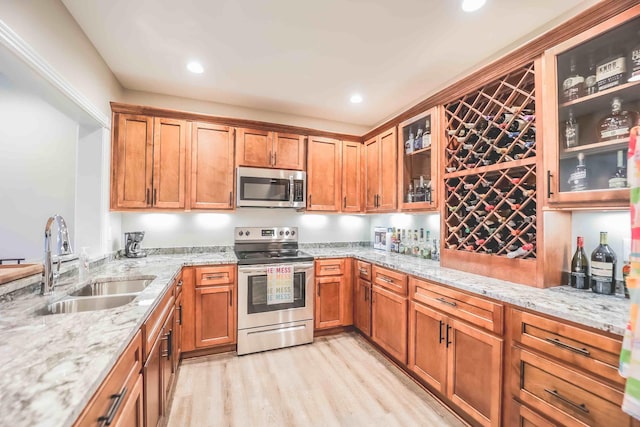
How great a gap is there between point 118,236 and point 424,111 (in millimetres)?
3387

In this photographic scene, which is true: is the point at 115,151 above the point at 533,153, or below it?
above

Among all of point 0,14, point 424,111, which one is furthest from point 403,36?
point 0,14

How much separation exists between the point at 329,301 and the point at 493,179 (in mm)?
2051

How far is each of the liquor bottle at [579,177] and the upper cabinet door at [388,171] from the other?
157 centimetres

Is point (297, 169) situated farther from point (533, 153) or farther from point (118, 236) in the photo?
point (533, 153)

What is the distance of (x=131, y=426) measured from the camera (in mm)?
1107

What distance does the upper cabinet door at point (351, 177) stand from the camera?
11.9ft

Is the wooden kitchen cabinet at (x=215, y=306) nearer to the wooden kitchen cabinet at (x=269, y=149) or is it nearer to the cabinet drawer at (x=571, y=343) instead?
the wooden kitchen cabinet at (x=269, y=149)

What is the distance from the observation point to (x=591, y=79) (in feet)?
5.12

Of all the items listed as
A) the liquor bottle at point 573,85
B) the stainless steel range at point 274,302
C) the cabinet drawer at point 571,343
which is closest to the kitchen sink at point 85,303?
the stainless steel range at point 274,302

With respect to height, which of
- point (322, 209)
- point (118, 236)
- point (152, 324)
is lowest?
point (152, 324)

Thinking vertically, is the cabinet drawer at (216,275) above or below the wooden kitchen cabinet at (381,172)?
below

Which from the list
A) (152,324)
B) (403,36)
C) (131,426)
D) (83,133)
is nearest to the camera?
(131,426)

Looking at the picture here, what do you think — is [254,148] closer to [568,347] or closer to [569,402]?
[568,347]
